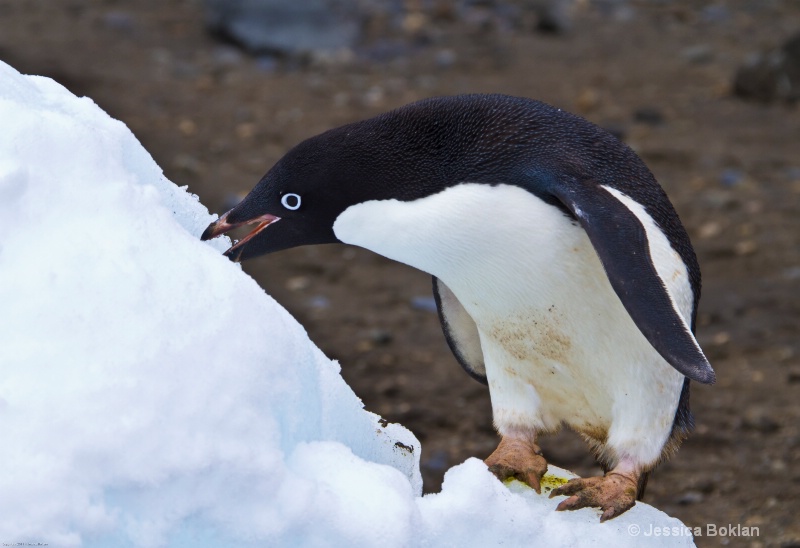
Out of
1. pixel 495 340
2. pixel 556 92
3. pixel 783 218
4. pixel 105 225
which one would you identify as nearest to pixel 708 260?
pixel 783 218

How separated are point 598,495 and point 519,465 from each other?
6.6 inches

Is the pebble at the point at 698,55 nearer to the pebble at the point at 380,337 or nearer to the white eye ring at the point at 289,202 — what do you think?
the pebble at the point at 380,337

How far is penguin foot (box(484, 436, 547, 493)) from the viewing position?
1.91m

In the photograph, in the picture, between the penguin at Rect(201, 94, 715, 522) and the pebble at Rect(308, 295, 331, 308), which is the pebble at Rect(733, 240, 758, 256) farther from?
the penguin at Rect(201, 94, 715, 522)

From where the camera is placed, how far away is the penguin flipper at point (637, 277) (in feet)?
5.46

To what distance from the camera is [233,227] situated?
182 centimetres

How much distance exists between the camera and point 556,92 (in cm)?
579

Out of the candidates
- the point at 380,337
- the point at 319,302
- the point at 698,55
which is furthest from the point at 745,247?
the point at 698,55

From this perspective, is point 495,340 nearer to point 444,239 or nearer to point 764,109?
point 444,239

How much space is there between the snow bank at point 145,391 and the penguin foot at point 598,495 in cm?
30

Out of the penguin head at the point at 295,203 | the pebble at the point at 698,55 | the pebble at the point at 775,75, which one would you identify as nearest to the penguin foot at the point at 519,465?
the penguin head at the point at 295,203

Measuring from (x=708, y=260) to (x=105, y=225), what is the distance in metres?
3.22

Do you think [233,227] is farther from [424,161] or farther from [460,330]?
[460,330]

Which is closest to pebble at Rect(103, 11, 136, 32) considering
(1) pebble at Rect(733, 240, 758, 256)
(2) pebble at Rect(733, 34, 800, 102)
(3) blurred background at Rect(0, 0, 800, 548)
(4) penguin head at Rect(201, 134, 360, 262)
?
(3) blurred background at Rect(0, 0, 800, 548)
